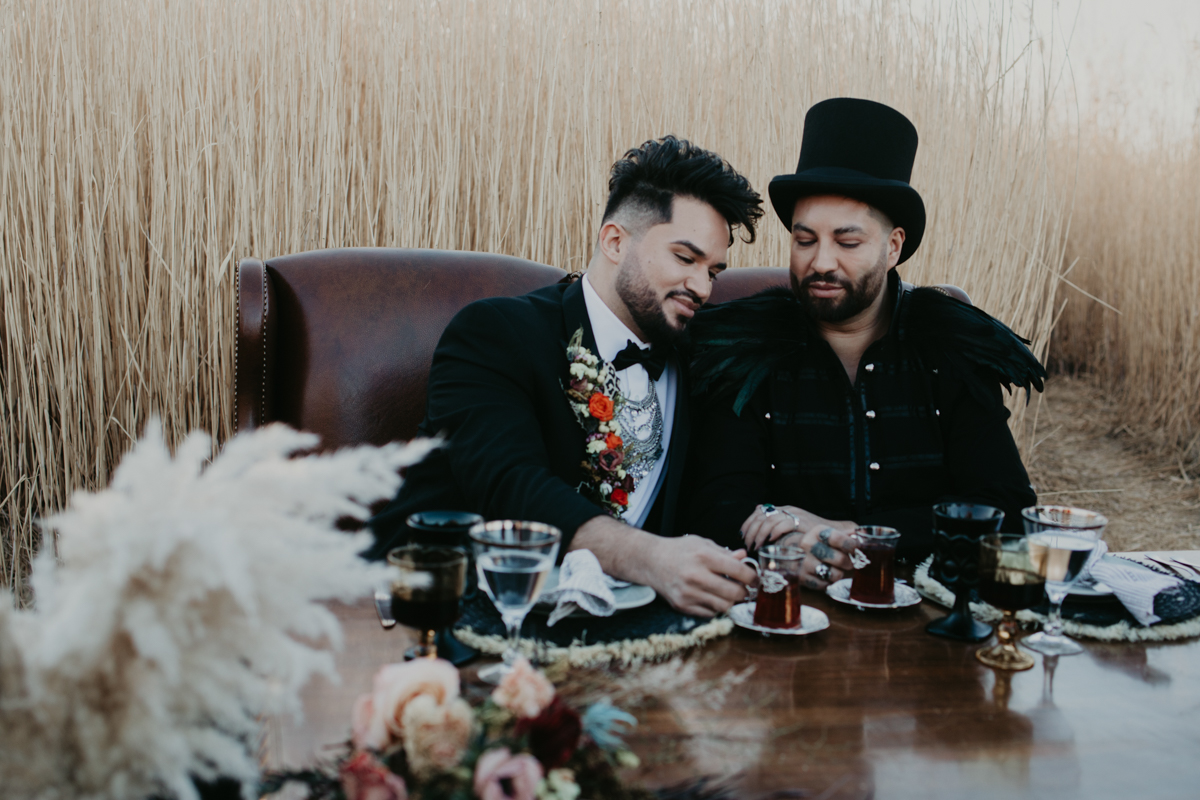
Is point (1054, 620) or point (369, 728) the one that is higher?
point (369, 728)

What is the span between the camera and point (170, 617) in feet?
1.69

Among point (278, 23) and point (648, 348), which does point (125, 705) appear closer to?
point (648, 348)

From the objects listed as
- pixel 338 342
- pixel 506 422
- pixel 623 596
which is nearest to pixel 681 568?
pixel 623 596

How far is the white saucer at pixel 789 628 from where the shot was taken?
1.07m

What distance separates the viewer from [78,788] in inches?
21.0

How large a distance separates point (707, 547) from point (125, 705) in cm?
78

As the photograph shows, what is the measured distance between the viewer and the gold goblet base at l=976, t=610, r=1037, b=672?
39.8 inches

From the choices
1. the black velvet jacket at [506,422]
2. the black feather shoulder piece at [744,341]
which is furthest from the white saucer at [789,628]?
the black feather shoulder piece at [744,341]

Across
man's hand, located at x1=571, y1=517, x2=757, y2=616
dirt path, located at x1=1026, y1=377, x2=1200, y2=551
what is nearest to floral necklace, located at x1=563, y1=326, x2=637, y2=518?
man's hand, located at x1=571, y1=517, x2=757, y2=616

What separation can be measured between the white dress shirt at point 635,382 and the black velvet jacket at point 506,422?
34 millimetres

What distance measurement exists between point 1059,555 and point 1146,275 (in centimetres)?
431

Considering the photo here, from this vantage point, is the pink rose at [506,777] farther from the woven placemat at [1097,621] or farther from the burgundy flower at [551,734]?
the woven placemat at [1097,621]

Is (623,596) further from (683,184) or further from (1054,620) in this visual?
(683,184)

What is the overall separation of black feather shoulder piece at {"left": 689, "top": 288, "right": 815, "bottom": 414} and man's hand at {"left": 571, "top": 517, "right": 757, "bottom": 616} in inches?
26.0
